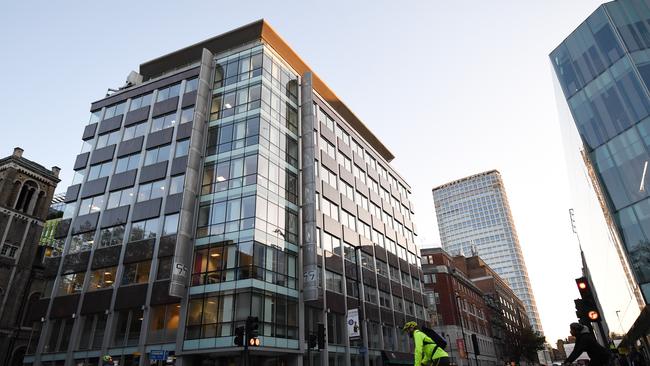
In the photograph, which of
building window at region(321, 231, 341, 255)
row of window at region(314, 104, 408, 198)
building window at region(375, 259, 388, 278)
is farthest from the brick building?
building window at region(321, 231, 341, 255)

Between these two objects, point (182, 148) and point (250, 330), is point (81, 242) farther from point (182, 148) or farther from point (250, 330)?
point (250, 330)

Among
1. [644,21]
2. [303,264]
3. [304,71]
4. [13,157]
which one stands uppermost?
[304,71]

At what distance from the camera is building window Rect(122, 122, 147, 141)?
40275 mm

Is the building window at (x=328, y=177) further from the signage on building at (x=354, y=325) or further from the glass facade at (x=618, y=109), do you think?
the glass facade at (x=618, y=109)

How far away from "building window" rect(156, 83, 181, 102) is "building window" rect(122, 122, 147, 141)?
122 inches

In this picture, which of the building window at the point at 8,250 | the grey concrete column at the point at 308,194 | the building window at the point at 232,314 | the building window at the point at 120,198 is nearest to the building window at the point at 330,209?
the grey concrete column at the point at 308,194

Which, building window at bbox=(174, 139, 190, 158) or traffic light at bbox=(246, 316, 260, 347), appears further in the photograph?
building window at bbox=(174, 139, 190, 158)

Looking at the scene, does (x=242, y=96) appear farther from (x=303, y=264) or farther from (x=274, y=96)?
(x=303, y=264)

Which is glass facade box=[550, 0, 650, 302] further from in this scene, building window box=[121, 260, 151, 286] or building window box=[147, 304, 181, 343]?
building window box=[121, 260, 151, 286]

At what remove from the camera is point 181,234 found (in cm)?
3158

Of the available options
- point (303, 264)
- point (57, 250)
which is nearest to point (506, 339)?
point (303, 264)

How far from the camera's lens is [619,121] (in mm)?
27922

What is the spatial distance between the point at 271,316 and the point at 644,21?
110ft

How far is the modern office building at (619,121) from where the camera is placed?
25.5 metres
